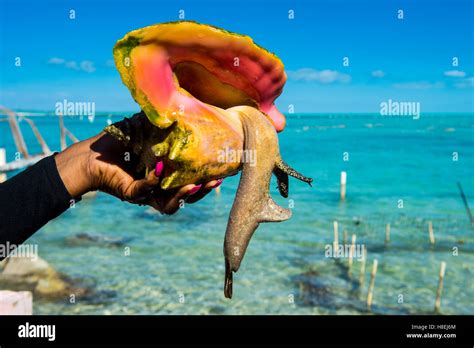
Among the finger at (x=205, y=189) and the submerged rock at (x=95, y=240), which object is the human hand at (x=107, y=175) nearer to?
the finger at (x=205, y=189)

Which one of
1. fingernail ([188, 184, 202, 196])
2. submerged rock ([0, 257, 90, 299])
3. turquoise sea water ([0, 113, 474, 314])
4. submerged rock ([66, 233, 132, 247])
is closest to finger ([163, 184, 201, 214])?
fingernail ([188, 184, 202, 196])

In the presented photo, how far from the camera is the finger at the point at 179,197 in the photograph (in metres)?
1.66

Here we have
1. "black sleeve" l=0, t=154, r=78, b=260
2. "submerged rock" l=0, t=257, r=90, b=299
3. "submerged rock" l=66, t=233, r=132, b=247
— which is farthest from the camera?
"submerged rock" l=66, t=233, r=132, b=247

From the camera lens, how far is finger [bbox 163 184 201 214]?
1.66 metres

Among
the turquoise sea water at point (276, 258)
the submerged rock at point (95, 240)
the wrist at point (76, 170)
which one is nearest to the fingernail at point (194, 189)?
the wrist at point (76, 170)

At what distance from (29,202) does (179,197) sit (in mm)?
534

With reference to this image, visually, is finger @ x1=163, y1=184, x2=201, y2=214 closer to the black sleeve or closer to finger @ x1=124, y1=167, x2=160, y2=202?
finger @ x1=124, y1=167, x2=160, y2=202

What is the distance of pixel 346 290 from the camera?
12.5 meters

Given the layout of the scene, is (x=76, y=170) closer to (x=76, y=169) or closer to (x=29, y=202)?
(x=76, y=169)

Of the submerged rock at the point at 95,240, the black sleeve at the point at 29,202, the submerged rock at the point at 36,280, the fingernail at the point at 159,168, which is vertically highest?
the fingernail at the point at 159,168

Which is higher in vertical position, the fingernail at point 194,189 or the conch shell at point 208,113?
the conch shell at point 208,113

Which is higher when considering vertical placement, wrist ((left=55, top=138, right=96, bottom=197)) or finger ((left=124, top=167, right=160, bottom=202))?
wrist ((left=55, top=138, right=96, bottom=197))
